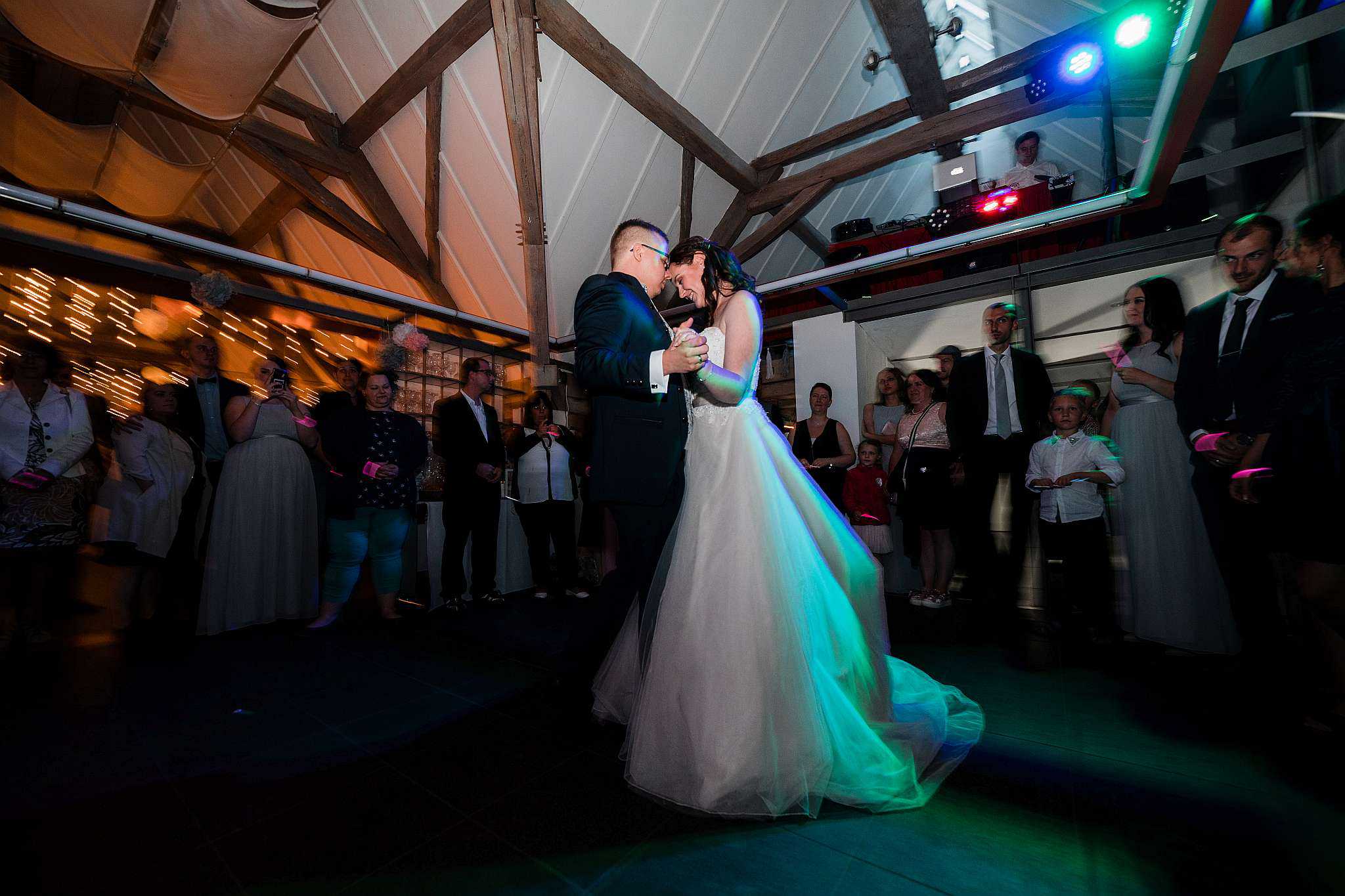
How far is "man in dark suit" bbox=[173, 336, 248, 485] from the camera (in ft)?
9.93

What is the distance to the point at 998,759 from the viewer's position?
→ 1484 millimetres

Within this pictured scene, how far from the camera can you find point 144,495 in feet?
9.00

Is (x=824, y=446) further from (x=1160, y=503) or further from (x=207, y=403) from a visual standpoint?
(x=207, y=403)

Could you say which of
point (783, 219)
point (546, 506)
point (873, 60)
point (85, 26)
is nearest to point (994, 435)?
point (546, 506)

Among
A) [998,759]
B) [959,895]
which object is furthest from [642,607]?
[998,759]

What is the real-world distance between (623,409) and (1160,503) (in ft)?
8.16

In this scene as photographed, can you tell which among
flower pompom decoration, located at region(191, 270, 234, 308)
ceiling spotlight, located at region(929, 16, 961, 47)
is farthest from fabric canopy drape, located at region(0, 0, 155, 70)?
ceiling spotlight, located at region(929, 16, 961, 47)

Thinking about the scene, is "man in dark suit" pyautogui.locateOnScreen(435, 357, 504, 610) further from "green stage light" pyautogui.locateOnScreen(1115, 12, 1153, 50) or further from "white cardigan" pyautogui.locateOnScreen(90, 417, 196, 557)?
"green stage light" pyautogui.locateOnScreen(1115, 12, 1153, 50)

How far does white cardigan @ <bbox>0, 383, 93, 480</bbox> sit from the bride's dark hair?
2974mm

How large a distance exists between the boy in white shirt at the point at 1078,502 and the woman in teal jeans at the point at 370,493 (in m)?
3.56

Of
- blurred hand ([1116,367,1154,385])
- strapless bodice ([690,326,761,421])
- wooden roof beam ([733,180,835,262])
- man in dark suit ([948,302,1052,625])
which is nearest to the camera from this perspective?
strapless bodice ([690,326,761,421])

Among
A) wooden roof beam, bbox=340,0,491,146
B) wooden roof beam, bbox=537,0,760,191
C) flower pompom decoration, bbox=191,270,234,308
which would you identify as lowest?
flower pompom decoration, bbox=191,270,234,308

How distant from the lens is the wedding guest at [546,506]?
12.9 ft

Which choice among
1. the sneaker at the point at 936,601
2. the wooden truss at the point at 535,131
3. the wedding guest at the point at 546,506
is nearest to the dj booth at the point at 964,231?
the wooden truss at the point at 535,131
